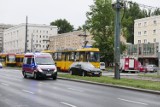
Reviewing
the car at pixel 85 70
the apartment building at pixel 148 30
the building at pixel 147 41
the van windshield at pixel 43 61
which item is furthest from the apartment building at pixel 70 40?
the van windshield at pixel 43 61

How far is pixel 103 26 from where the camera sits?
77438 mm

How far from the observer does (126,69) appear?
6203cm

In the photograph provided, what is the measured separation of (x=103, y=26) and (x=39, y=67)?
46.9 meters

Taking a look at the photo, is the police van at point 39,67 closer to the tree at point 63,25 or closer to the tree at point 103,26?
the tree at point 103,26

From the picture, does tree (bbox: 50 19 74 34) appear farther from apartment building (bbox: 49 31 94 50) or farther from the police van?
the police van

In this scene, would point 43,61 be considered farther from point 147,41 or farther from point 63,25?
point 63,25

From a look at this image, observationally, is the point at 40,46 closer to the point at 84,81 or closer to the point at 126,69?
the point at 126,69

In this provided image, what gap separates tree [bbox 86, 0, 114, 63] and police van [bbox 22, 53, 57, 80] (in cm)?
4280

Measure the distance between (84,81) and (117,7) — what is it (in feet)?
21.3

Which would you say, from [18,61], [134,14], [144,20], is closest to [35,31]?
[134,14]

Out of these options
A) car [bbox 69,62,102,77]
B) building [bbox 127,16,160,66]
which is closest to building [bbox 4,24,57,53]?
building [bbox 127,16,160,66]

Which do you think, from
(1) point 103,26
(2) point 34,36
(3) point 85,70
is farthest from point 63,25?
(3) point 85,70

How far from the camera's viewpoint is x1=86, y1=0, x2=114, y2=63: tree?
3002 inches

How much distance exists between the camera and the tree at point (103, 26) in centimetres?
7625
